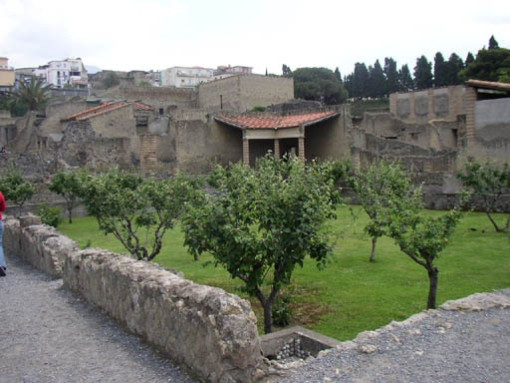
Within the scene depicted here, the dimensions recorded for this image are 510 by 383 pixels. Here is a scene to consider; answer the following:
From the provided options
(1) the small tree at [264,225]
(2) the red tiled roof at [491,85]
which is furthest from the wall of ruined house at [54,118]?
(1) the small tree at [264,225]

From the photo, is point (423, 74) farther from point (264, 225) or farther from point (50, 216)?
point (264, 225)

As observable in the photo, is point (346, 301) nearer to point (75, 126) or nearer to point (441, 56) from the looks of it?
point (75, 126)

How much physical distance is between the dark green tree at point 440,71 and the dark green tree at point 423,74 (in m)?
1.25

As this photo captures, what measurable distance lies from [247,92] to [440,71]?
30.3 meters

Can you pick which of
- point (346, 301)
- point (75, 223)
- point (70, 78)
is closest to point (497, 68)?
point (75, 223)

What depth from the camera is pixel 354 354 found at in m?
5.13

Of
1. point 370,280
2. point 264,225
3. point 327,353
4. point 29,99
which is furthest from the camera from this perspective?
point 29,99

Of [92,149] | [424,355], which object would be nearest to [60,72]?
[92,149]

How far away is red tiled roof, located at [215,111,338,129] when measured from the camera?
32.0 m

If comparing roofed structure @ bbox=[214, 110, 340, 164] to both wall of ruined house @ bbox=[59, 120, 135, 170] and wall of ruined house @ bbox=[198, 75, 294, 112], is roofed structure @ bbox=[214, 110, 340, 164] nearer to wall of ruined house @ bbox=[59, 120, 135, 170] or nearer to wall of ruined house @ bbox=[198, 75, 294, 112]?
wall of ruined house @ bbox=[59, 120, 135, 170]

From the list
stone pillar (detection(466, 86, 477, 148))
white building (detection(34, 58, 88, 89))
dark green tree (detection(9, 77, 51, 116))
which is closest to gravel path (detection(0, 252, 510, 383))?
stone pillar (detection(466, 86, 477, 148))

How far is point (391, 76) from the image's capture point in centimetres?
7256

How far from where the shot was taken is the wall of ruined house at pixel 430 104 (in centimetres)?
4688

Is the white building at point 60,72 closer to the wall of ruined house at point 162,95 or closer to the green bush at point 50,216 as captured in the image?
the wall of ruined house at point 162,95
